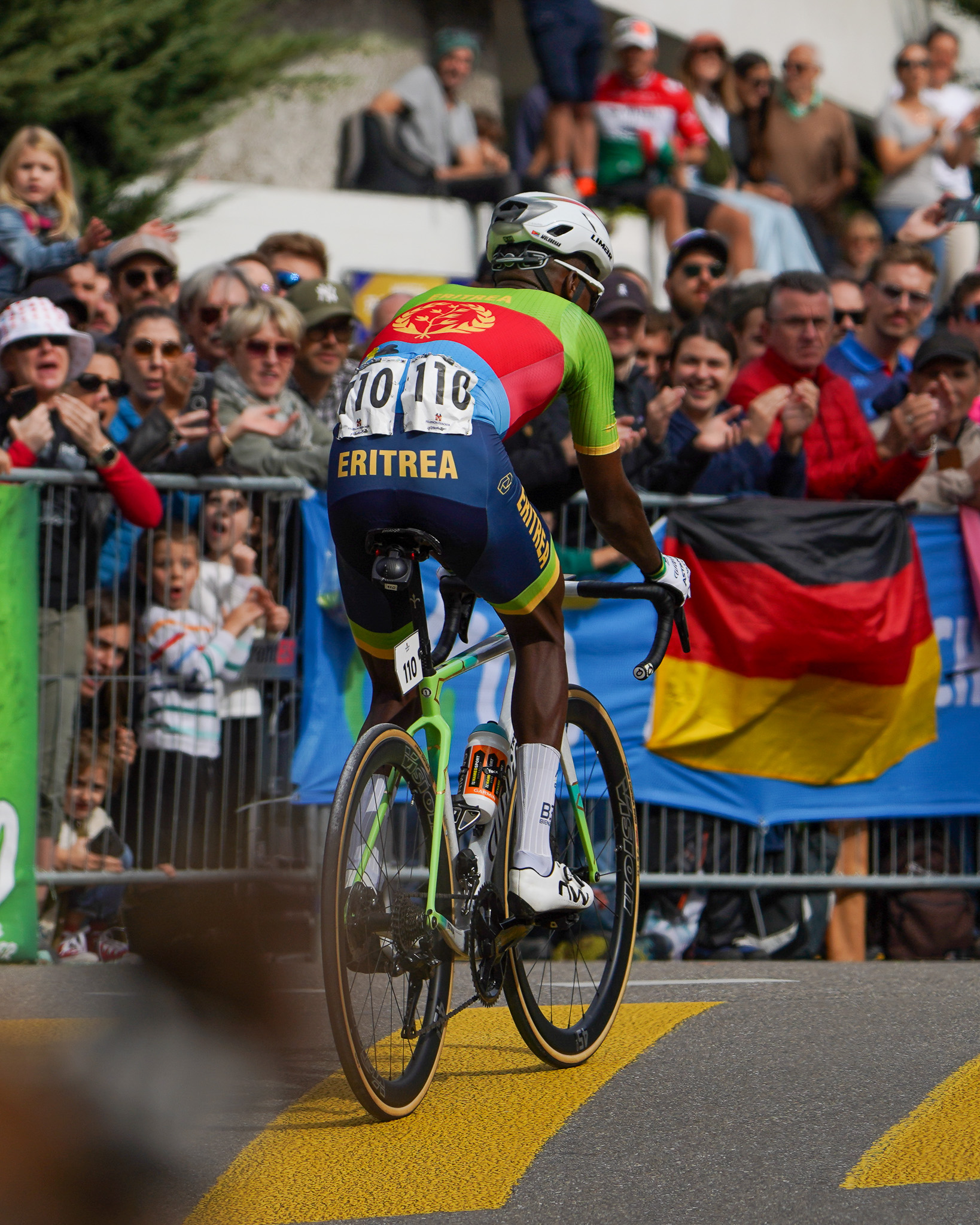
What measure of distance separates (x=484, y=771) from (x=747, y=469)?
390 cm

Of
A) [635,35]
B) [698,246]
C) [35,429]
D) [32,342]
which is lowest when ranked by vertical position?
[35,429]

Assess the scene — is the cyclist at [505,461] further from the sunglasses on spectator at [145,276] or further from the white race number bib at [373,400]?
the sunglasses on spectator at [145,276]

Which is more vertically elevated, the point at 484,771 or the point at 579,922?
the point at 484,771

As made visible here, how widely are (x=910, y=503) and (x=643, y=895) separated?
7.45 ft

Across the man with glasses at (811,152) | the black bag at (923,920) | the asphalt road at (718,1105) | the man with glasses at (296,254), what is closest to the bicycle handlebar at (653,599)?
the asphalt road at (718,1105)

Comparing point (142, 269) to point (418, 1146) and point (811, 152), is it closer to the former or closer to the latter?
point (418, 1146)

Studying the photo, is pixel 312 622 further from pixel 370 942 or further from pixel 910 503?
pixel 370 942

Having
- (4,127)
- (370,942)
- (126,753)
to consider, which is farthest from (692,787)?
(4,127)

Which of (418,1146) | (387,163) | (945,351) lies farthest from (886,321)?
(418,1146)

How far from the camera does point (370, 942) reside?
169 inches

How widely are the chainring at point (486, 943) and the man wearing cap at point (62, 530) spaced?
127 inches

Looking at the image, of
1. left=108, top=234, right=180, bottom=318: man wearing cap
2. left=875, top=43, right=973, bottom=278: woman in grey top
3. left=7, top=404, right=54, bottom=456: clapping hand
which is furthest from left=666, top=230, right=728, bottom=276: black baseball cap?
left=875, top=43, right=973, bottom=278: woman in grey top

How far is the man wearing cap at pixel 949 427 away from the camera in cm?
845

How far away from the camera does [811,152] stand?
1565 centimetres
